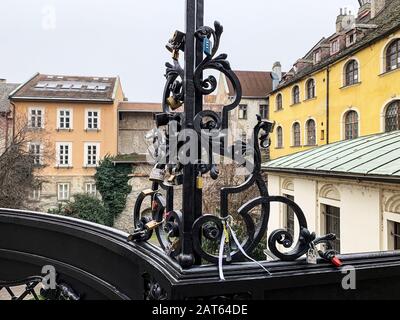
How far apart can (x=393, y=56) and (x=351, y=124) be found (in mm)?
4318

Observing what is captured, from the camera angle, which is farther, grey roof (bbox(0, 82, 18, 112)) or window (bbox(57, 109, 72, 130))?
grey roof (bbox(0, 82, 18, 112))

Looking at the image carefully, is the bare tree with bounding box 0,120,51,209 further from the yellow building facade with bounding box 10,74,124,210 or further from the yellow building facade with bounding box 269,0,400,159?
the yellow building facade with bounding box 269,0,400,159

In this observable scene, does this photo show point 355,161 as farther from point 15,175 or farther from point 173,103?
point 15,175

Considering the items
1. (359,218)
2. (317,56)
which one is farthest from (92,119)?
(359,218)

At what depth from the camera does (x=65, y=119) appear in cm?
2397

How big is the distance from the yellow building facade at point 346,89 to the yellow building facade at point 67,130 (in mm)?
13101

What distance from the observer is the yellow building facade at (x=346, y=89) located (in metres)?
14.7

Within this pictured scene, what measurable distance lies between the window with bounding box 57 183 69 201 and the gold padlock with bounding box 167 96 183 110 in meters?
23.9

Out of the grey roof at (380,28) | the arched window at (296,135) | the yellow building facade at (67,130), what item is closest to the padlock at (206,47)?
the grey roof at (380,28)

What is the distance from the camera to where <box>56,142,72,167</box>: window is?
2361cm

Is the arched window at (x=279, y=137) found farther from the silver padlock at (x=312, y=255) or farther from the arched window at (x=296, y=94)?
the silver padlock at (x=312, y=255)


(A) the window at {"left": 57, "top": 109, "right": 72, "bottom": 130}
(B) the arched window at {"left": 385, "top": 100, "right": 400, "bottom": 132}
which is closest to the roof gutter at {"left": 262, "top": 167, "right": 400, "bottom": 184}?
(B) the arched window at {"left": 385, "top": 100, "right": 400, "bottom": 132}

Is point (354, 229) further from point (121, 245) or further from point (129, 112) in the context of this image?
point (129, 112)
